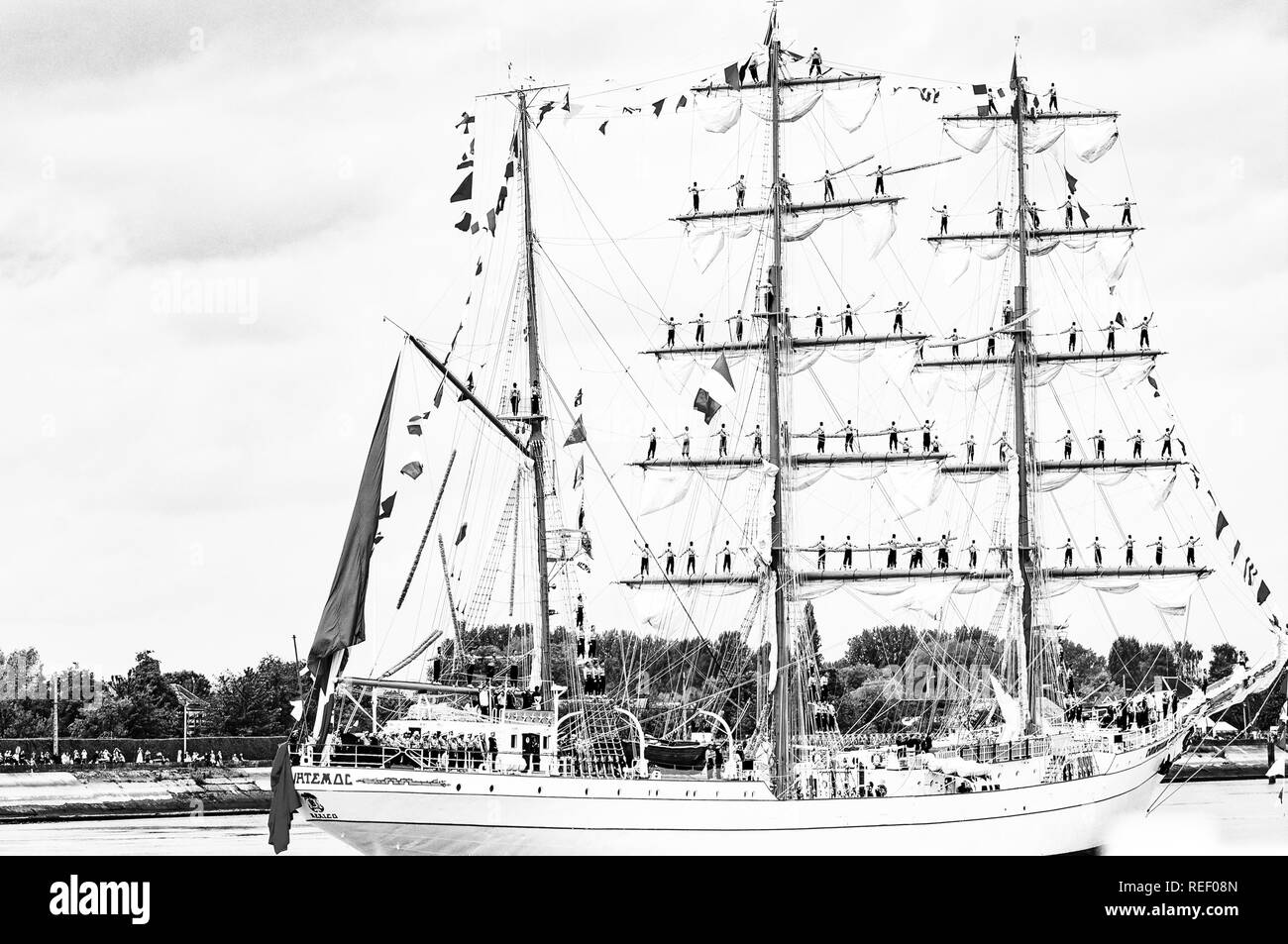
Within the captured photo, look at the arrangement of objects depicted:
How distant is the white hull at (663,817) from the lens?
203 feet

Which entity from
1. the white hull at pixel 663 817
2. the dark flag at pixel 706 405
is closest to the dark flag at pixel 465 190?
A: the dark flag at pixel 706 405

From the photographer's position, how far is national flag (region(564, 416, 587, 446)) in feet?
220

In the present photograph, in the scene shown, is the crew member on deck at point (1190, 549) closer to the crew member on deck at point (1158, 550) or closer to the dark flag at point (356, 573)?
the crew member on deck at point (1158, 550)

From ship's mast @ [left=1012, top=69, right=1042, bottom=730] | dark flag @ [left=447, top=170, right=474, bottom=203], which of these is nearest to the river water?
ship's mast @ [left=1012, top=69, right=1042, bottom=730]

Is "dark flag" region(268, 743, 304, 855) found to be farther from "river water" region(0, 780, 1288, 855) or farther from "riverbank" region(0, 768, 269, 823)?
"riverbank" region(0, 768, 269, 823)

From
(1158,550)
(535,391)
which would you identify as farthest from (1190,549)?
(535,391)

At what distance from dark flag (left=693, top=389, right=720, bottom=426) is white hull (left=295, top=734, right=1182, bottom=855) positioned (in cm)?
1400

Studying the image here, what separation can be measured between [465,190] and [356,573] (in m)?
15.7

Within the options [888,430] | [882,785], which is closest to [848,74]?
[888,430]

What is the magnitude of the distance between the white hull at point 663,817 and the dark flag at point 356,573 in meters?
4.53
